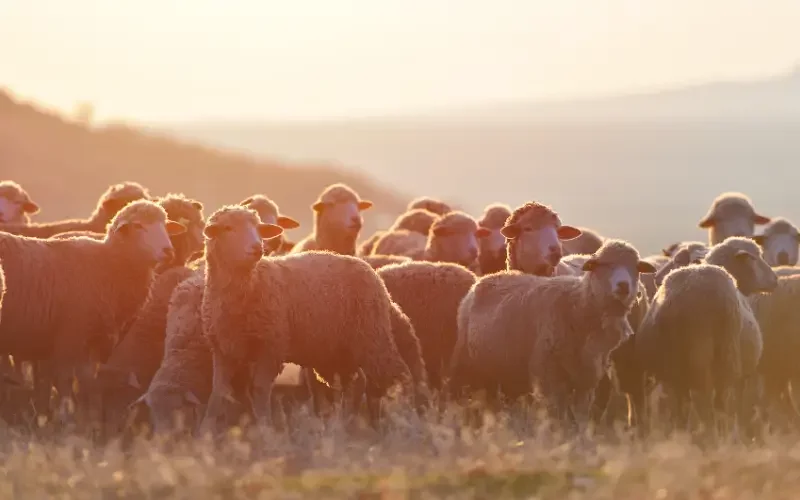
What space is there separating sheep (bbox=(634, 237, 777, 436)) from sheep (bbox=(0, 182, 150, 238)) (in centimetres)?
589

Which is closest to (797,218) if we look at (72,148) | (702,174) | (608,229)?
(608,229)

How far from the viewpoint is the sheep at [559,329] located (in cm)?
1079

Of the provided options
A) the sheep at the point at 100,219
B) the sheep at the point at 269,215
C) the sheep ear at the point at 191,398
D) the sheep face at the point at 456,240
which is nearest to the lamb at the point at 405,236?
the sheep face at the point at 456,240

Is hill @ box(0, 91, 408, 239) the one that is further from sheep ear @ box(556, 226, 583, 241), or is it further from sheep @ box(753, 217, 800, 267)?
sheep ear @ box(556, 226, 583, 241)

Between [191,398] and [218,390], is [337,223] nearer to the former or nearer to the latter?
[191,398]

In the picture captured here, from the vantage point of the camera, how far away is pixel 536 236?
12.4 m

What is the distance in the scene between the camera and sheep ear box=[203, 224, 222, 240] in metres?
Answer: 10.8

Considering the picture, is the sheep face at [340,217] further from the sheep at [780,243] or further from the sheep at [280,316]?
the sheep at [780,243]

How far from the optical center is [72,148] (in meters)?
39.1

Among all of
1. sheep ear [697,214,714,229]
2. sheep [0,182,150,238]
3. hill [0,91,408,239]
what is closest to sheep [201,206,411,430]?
sheep [0,182,150,238]

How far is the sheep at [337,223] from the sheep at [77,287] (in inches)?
87.0

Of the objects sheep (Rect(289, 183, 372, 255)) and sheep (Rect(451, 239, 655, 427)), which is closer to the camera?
sheep (Rect(451, 239, 655, 427))

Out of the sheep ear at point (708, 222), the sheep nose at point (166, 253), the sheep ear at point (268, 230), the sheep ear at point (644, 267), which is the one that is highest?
the sheep ear at point (268, 230)

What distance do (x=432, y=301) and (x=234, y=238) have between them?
2.21m
